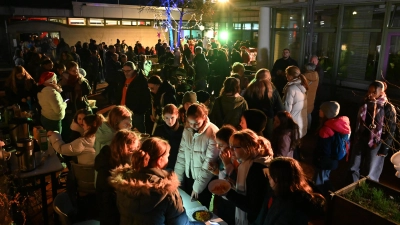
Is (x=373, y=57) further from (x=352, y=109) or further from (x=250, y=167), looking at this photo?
(x=250, y=167)

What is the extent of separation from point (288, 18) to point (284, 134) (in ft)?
27.3

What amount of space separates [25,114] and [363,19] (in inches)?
348

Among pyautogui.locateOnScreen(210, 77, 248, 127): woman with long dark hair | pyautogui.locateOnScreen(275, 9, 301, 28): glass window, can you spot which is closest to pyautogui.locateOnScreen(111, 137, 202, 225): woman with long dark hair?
pyautogui.locateOnScreen(210, 77, 248, 127): woman with long dark hair

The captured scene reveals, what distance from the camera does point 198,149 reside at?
12.2ft

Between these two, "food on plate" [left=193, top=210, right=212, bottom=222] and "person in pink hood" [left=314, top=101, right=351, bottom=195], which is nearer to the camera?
"food on plate" [left=193, top=210, right=212, bottom=222]

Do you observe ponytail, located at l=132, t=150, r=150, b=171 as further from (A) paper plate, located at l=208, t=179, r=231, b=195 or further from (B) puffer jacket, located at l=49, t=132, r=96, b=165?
(B) puffer jacket, located at l=49, t=132, r=96, b=165

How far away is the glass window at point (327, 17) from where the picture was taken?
991 centimetres

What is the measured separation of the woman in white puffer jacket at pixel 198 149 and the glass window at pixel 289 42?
26.4ft

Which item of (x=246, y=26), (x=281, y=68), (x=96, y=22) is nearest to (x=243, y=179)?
(x=281, y=68)

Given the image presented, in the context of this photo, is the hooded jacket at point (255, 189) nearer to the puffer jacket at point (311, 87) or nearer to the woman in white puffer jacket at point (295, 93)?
the woman in white puffer jacket at point (295, 93)

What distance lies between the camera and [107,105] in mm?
10969

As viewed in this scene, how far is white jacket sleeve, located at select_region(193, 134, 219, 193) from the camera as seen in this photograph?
3.59m

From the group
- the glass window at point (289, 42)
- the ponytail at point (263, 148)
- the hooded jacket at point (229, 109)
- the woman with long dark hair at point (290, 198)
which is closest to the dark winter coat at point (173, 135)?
the hooded jacket at point (229, 109)

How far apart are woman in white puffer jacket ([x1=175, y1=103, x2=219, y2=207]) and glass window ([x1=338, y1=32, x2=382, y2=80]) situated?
7.33 meters
